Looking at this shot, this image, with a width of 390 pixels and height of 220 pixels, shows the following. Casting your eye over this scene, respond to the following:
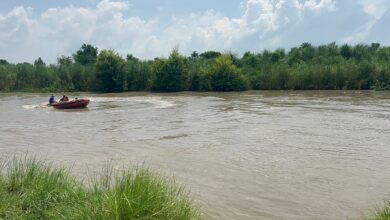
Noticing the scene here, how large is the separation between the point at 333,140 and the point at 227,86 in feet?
107

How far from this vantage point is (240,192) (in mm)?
9742

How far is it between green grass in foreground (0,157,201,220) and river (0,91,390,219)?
7.81ft

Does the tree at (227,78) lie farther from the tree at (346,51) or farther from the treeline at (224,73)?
the tree at (346,51)

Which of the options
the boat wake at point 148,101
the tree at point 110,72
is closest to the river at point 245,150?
the boat wake at point 148,101

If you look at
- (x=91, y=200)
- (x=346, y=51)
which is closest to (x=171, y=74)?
(x=346, y=51)

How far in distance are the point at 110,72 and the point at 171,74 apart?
283 inches

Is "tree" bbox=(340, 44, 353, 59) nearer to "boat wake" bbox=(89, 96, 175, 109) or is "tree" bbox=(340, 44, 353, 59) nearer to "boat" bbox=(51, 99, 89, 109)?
"boat wake" bbox=(89, 96, 175, 109)

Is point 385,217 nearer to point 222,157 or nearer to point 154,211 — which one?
point 154,211

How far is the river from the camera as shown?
919 cm

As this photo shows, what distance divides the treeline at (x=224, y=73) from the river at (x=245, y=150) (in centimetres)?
1900

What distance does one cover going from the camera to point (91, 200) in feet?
19.4

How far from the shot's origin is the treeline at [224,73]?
45.2 metres

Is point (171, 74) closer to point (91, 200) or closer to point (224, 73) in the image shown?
point (224, 73)

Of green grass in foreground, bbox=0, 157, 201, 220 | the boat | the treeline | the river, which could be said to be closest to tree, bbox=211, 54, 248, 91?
the treeline
